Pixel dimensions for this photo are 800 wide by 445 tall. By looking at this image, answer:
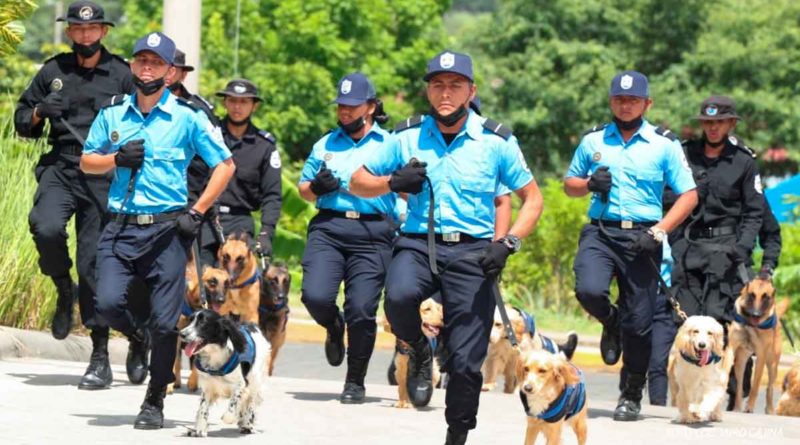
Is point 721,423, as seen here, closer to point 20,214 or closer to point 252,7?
point 20,214

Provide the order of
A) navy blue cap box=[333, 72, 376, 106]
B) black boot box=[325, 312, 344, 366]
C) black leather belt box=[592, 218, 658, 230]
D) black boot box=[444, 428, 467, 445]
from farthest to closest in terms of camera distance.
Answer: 1. black boot box=[325, 312, 344, 366]
2. navy blue cap box=[333, 72, 376, 106]
3. black leather belt box=[592, 218, 658, 230]
4. black boot box=[444, 428, 467, 445]

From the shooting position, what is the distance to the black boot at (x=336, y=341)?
12.2m

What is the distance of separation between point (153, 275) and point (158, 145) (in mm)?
718

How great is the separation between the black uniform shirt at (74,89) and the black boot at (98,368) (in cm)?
124

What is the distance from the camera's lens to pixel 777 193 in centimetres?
2503

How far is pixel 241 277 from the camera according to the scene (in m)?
12.7

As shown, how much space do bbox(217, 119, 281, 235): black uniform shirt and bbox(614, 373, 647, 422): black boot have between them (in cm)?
301

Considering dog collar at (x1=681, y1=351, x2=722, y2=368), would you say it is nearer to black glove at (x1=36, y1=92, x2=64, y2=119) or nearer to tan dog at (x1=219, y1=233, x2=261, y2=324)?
tan dog at (x1=219, y1=233, x2=261, y2=324)

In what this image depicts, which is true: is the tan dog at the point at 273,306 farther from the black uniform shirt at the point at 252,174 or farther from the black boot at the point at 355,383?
the black boot at the point at 355,383

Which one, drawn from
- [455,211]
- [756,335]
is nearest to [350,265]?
[455,211]

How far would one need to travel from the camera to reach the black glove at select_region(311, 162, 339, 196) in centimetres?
1120

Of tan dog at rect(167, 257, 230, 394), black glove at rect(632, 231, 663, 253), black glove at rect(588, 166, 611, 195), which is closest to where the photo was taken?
black glove at rect(632, 231, 663, 253)

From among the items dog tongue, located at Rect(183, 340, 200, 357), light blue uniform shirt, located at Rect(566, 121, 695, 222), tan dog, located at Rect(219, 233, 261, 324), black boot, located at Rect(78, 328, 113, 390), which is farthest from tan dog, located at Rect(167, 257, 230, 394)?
light blue uniform shirt, located at Rect(566, 121, 695, 222)

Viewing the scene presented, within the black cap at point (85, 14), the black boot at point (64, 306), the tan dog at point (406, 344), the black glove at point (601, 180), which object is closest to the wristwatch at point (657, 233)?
the black glove at point (601, 180)
